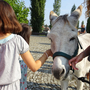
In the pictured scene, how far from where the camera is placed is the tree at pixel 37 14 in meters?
31.4

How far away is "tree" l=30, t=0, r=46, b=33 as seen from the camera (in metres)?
31.4

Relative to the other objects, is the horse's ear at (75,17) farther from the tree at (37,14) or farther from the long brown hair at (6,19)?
the tree at (37,14)

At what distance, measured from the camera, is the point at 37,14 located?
31.8m

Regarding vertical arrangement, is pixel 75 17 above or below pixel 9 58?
above

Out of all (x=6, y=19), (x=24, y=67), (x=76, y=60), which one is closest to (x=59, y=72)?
(x=76, y=60)

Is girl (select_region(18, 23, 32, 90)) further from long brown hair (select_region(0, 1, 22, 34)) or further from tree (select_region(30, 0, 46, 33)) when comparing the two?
tree (select_region(30, 0, 46, 33))

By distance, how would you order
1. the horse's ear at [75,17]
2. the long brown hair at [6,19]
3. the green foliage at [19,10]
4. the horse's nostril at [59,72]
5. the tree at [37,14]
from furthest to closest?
the tree at [37,14] → the green foliage at [19,10] → the horse's ear at [75,17] → the horse's nostril at [59,72] → the long brown hair at [6,19]

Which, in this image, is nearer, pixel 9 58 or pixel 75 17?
pixel 9 58

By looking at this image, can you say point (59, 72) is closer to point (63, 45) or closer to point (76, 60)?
point (76, 60)

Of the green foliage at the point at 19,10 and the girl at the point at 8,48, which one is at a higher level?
the green foliage at the point at 19,10

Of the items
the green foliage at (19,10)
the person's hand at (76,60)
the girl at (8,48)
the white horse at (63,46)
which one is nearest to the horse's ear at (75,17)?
the white horse at (63,46)

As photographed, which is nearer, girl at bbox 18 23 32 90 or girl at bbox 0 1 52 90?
girl at bbox 0 1 52 90

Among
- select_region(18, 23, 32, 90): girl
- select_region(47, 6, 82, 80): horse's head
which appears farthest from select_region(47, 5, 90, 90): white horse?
select_region(18, 23, 32, 90): girl

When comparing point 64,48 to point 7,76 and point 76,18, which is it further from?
point 7,76
